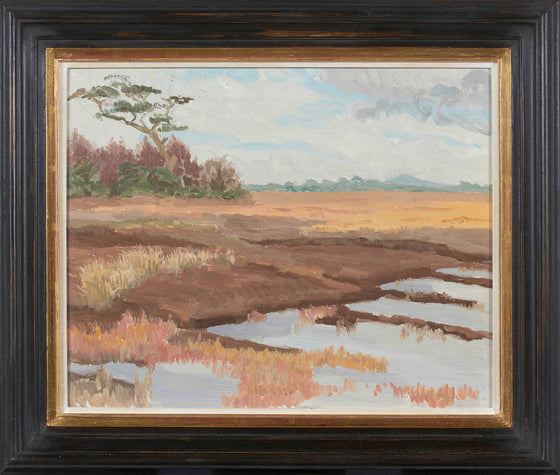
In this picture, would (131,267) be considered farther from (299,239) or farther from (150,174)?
(299,239)

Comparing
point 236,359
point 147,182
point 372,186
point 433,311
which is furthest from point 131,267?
point 433,311

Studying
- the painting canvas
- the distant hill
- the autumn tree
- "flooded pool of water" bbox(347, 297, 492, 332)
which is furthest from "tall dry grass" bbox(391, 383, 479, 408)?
the autumn tree

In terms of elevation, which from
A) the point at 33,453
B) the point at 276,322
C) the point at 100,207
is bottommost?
the point at 33,453

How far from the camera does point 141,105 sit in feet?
3.83

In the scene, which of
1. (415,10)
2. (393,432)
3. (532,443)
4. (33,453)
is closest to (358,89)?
(415,10)

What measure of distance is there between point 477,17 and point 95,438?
1275 millimetres

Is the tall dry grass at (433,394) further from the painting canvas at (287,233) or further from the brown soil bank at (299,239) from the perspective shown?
the brown soil bank at (299,239)

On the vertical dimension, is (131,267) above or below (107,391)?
above

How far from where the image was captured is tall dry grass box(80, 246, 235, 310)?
1.16m

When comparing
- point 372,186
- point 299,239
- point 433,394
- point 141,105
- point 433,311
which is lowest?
point 433,394

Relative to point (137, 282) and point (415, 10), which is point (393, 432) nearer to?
point (137, 282)

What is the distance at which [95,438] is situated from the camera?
1.16 meters

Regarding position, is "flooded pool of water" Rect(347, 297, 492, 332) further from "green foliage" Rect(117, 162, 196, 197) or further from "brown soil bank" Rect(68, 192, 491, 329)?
"green foliage" Rect(117, 162, 196, 197)

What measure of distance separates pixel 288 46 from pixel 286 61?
0.03 meters
